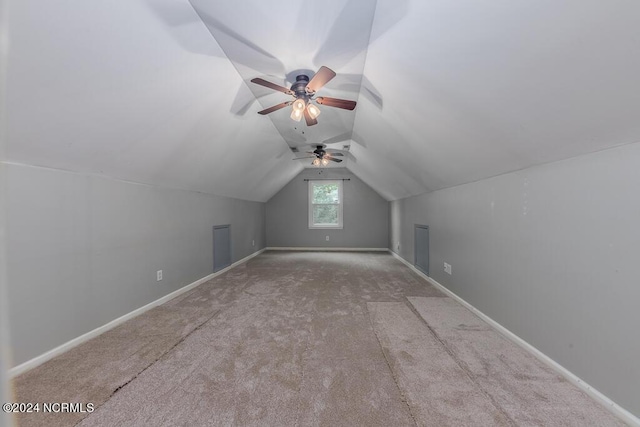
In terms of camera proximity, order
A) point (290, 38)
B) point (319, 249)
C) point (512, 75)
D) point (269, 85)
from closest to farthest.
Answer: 1. point (512, 75)
2. point (290, 38)
3. point (269, 85)
4. point (319, 249)

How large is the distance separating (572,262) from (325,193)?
20.8 ft

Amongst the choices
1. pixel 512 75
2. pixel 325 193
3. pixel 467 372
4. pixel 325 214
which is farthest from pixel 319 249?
pixel 512 75

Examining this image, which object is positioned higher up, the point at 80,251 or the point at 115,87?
the point at 115,87

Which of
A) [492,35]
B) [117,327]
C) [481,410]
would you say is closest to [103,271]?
[117,327]

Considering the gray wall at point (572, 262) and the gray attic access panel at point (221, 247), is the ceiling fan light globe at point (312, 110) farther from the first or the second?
the gray attic access panel at point (221, 247)

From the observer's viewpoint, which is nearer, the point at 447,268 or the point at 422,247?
the point at 447,268

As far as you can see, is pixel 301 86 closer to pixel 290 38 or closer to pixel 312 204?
pixel 290 38

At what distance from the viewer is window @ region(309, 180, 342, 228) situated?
25.5ft

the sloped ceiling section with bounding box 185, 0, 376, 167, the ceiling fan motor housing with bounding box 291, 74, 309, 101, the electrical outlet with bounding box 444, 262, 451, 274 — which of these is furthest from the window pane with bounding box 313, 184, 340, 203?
the ceiling fan motor housing with bounding box 291, 74, 309, 101

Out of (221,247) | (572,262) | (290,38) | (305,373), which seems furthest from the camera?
(221,247)

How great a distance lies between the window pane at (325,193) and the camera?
7.81 m

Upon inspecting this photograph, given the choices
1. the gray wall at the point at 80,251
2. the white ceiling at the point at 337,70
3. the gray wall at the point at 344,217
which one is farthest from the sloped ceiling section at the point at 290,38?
the gray wall at the point at 344,217

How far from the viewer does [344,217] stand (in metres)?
7.69

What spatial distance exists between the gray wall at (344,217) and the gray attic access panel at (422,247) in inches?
104
